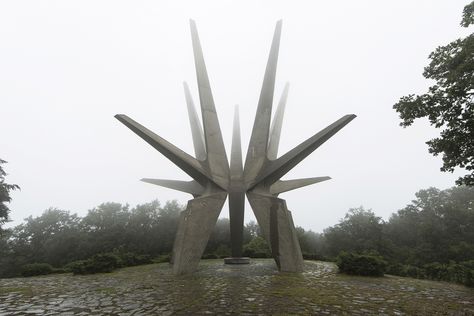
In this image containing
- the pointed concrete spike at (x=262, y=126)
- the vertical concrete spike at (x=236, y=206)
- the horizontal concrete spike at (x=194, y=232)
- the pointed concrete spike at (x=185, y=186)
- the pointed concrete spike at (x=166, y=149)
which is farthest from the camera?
the pointed concrete spike at (x=185, y=186)

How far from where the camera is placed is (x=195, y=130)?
53.8ft

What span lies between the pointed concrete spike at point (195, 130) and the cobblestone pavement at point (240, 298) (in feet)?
26.3

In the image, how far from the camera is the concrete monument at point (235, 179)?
35.7ft

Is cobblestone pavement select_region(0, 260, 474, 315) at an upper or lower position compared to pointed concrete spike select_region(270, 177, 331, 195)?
lower

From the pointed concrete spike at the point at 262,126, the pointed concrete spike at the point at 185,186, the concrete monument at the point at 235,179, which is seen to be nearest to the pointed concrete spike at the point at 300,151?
the concrete monument at the point at 235,179

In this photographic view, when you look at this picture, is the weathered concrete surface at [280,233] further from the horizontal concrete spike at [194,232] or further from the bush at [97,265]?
the bush at [97,265]

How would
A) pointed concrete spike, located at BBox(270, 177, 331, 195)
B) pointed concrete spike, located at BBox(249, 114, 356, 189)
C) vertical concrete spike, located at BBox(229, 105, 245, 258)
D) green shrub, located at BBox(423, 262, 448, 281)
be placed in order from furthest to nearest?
pointed concrete spike, located at BBox(270, 177, 331, 195)
vertical concrete spike, located at BBox(229, 105, 245, 258)
pointed concrete spike, located at BBox(249, 114, 356, 189)
green shrub, located at BBox(423, 262, 448, 281)

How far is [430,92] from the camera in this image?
866 cm

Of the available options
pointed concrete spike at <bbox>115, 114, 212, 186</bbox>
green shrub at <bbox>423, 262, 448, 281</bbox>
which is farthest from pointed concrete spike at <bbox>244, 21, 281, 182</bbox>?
green shrub at <bbox>423, 262, 448, 281</bbox>

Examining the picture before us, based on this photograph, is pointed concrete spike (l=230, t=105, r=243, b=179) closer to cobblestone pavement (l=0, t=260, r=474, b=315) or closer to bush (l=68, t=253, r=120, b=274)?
cobblestone pavement (l=0, t=260, r=474, b=315)

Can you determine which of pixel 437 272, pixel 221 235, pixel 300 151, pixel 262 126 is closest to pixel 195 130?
pixel 262 126

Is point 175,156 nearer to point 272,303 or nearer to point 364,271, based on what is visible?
point 272,303

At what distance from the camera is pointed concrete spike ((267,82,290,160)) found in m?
15.6

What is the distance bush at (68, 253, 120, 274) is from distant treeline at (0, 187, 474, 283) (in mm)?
9826
